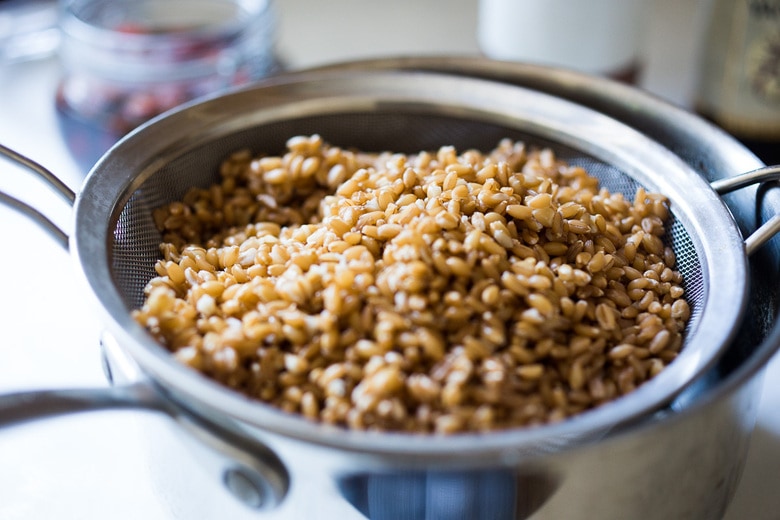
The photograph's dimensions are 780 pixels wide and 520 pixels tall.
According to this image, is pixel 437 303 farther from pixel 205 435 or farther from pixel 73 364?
pixel 73 364

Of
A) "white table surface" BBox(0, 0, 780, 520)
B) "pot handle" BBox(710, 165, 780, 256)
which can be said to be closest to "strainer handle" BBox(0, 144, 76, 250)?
"white table surface" BBox(0, 0, 780, 520)

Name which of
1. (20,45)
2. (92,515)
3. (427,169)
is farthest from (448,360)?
(20,45)

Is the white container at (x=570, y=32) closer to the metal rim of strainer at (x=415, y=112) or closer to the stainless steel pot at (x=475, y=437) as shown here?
the metal rim of strainer at (x=415, y=112)

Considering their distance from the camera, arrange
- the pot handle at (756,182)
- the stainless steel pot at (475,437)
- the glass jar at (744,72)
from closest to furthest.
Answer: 1. the stainless steel pot at (475,437)
2. the pot handle at (756,182)
3. the glass jar at (744,72)

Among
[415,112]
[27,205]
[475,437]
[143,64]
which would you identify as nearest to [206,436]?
[475,437]

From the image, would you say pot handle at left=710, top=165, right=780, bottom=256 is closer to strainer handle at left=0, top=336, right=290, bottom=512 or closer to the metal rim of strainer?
the metal rim of strainer

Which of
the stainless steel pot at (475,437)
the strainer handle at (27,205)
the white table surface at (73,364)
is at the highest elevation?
the strainer handle at (27,205)

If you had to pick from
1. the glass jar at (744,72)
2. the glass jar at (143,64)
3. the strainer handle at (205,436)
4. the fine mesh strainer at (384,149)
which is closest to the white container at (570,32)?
the glass jar at (744,72)

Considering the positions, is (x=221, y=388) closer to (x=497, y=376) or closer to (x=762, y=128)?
(x=497, y=376)
